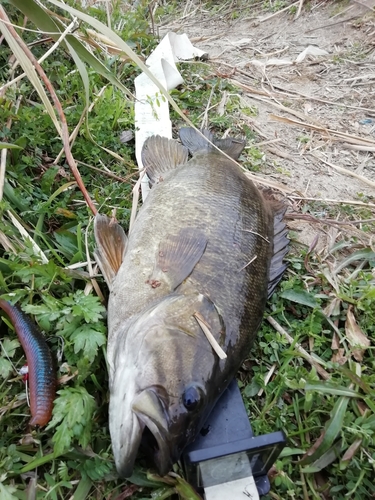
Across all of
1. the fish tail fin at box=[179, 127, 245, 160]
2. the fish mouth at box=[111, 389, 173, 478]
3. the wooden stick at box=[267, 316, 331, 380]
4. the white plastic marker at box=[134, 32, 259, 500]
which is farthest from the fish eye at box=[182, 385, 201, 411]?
the fish tail fin at box=[179, 127, 245, 160]

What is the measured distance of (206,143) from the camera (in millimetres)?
3314

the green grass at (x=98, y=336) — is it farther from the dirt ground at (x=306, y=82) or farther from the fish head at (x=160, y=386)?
the dirt ground at (x=306, y=82)

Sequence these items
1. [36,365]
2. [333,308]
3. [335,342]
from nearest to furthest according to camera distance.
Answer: [36,365] → [335,342] → [333,308]

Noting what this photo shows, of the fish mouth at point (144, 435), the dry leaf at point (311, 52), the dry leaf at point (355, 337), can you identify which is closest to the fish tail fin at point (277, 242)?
the dry leaf at point (355, 337)

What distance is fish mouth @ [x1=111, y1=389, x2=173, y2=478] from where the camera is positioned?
→ 5.47ft

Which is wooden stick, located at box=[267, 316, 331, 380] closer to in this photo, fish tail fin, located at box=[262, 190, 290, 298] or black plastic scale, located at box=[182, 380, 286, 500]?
fish tail fin, located at box=[262, 190, 290, 298]

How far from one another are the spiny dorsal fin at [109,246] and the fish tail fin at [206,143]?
1046mm

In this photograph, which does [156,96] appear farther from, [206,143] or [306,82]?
[306,82]

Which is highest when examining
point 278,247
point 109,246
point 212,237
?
point 109,246

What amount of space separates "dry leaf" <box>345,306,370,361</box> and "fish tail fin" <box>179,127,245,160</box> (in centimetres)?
150

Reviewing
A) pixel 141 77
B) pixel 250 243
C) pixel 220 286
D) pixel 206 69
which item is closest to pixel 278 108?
pixel 206 69

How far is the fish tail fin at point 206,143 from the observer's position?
3.29 meters

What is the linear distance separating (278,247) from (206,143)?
1081 mm

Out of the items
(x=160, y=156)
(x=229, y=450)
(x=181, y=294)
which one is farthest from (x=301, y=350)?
(x=160, y=156)
